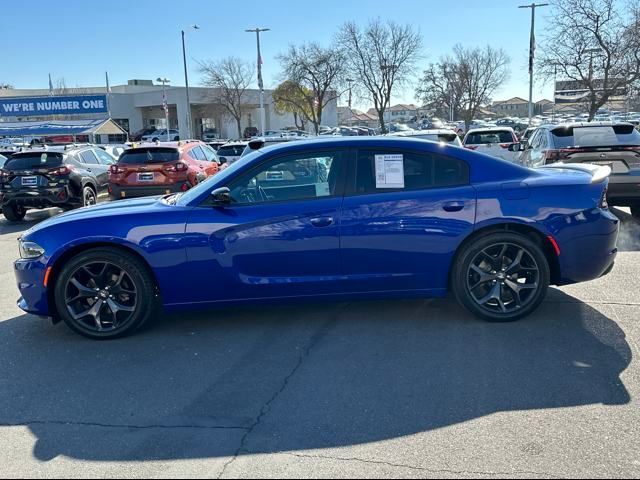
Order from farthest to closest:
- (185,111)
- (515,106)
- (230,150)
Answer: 1. (515,106)
2. (185,111)
3. (230,150)

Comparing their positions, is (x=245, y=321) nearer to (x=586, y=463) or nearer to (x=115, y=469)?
(x=115, y=469)

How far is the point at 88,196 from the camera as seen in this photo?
12391 mm

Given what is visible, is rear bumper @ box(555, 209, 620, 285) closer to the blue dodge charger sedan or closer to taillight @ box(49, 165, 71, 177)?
the blue dodge charger sedan

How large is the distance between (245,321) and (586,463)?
9.77 feet

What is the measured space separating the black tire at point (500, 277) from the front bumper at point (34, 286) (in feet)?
11.1

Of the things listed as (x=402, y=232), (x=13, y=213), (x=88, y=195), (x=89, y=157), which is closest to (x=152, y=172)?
(x=88, y=195)

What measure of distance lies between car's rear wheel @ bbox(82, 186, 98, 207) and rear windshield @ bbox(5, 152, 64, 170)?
77 centimetres

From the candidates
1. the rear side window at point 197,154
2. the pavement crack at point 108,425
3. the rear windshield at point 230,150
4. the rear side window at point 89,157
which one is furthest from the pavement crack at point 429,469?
the rear windshield at point 230,150

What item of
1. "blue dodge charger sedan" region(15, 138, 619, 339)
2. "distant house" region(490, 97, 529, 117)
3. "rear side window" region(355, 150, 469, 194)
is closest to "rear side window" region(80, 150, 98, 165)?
"blue dodge charger sedan" region(15, 138, 619, 339)

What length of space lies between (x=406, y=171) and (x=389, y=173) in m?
0.15

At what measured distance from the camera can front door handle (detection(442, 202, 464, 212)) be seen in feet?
14.9

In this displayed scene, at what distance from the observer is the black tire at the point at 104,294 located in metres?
4.48

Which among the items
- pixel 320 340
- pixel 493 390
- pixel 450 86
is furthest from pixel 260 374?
pixel 450 86

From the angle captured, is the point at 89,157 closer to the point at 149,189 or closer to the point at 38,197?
the point at 38,197
